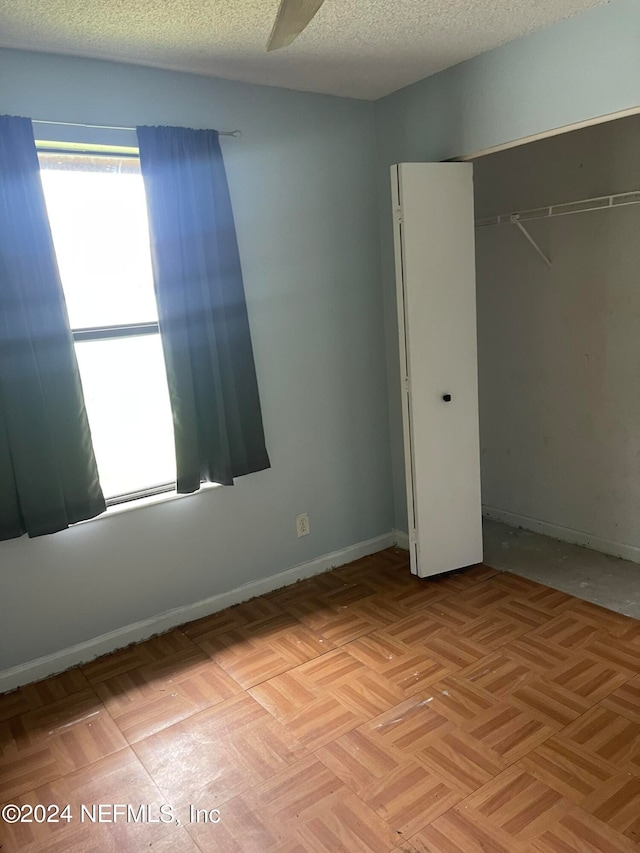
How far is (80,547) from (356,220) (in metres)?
2.10

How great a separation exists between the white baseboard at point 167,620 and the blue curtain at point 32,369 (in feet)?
1.91

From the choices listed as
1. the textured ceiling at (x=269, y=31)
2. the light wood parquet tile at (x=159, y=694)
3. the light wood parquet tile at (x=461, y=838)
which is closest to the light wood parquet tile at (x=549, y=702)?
the light wood parquet tile at (x=461, y=838)

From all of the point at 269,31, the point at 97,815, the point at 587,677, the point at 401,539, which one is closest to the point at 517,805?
the point at 587,677

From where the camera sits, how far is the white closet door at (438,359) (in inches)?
118

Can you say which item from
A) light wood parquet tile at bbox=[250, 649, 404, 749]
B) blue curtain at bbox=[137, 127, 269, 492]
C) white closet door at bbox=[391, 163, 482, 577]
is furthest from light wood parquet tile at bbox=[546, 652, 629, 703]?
blue curtain at bbox=[137, 127, 269, 492]

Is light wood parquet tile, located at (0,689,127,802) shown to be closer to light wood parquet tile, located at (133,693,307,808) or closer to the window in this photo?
light wood parquet tile, located at (133,693,307,808)

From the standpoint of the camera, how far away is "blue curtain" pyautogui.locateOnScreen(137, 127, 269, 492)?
273 cm

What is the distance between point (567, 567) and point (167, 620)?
6.59 ft

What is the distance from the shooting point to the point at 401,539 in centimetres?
379

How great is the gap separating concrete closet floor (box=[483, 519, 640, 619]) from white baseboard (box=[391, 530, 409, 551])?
0.44m

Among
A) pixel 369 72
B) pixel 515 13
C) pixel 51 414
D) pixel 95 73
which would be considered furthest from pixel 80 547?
pixel 515 13

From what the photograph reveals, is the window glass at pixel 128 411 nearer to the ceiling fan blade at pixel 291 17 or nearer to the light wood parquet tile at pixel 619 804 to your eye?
the ceiling fan blade at pixel 291 17

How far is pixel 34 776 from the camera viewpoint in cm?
218

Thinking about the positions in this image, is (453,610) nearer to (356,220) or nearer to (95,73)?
(356,220)
